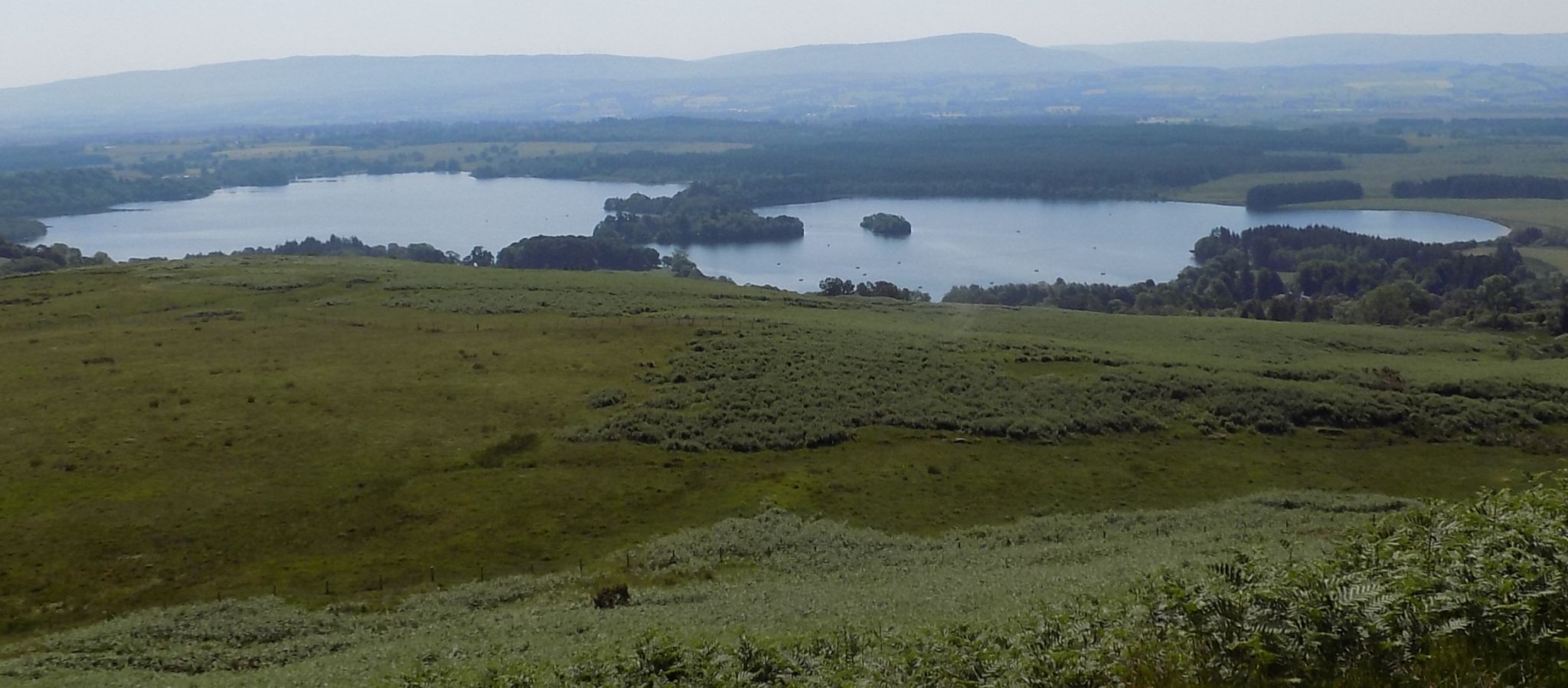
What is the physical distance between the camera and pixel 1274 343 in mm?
57281

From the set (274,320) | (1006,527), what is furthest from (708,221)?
(1006,527)

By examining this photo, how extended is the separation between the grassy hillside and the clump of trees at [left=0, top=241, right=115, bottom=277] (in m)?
39.4

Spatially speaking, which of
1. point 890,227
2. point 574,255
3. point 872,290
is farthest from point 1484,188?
point 574,255

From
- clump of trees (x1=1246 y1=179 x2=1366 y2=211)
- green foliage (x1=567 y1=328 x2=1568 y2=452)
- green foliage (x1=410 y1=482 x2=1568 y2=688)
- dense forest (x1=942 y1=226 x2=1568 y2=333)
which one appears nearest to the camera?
green foliage (x1=410 y1=482 x2=1568 y2=688)

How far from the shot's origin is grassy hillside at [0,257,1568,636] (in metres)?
27.8

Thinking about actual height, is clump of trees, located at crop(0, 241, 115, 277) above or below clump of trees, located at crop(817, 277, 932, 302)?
above

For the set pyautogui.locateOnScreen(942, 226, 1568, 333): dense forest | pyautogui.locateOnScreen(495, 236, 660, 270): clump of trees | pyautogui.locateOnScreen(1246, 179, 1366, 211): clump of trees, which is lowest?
pyautogui.locateOnScreen(942, 226, 1568, 333): dense forest

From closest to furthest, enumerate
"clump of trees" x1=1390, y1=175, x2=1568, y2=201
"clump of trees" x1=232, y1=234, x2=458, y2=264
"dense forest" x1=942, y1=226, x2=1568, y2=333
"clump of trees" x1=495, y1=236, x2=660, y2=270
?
"dense forest" x1=942, y1=226, x2=1568, y2=333, "clump of trees" x1=495, y1=236, x2=660, y2=270, "clump of trees" x1=232, y1=234, x2=458, y2=264, "clump of trees" x1=1390, y1=175, x2=1568, y2=201

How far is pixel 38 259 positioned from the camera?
10188 cm

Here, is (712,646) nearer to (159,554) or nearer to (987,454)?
(159,554)

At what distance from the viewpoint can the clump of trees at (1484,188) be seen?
19138 centimetres

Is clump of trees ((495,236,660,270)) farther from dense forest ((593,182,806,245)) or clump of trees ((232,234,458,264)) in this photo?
dense forest ((593,182,806,245))

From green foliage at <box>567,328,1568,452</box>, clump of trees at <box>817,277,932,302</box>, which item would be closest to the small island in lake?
clump of trees at <box>817,277,932,302</box>

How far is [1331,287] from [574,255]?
90.4 meters
